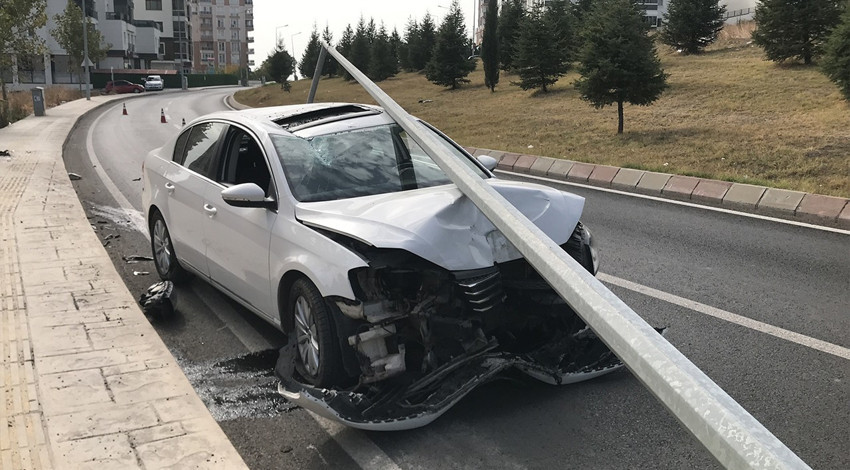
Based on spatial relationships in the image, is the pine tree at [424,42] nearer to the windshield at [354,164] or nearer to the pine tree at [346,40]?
the pine tree at [346,40]

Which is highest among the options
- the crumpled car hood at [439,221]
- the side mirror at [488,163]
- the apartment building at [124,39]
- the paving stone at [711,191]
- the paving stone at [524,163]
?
the apartment building at [124,39]

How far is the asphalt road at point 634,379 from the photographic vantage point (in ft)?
12.2

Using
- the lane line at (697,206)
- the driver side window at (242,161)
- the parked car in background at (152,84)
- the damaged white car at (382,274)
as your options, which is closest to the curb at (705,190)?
the lane line at (697,206)

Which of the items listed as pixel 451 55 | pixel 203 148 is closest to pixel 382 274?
pixel 203 148

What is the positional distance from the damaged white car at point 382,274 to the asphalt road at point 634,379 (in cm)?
22

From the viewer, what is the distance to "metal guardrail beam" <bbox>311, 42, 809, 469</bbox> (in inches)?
79.8

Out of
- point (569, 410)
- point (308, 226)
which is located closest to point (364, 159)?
point (308, 226)

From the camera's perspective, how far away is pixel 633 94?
54.9 ft

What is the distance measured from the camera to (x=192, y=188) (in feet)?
19.3

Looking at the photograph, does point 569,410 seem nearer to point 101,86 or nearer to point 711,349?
point 711,349

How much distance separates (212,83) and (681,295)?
101842mm

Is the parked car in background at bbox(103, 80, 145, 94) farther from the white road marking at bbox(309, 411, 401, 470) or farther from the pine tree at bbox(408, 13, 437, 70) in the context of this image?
the white road marking at bbox(309, 411, 401, 470)

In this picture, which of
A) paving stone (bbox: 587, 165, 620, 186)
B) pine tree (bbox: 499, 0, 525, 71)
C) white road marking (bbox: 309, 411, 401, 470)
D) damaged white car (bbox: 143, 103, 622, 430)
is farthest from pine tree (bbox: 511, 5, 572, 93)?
white road marking (bbox: 309, 411, 401, 470)

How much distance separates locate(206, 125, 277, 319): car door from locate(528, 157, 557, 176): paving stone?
9014 millimetres
